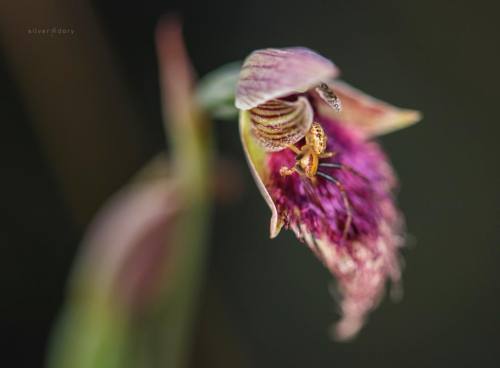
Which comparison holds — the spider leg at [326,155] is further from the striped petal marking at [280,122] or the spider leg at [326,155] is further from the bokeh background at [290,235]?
the bokeh background at [290,235]

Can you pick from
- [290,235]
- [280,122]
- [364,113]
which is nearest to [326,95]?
[280,122]

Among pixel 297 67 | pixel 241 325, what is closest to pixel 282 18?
pixel 241 325

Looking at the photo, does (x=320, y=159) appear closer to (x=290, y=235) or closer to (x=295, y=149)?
(x=295, y=149)

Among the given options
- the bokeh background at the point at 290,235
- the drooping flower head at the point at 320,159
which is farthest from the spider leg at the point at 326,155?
the bokeh background at the point at 290,235

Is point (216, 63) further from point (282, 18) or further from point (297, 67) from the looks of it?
point (297, 67)

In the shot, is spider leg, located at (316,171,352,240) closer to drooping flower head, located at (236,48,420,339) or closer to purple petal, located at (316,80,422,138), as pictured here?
drooping flower head, located at (236,48,420,339)
